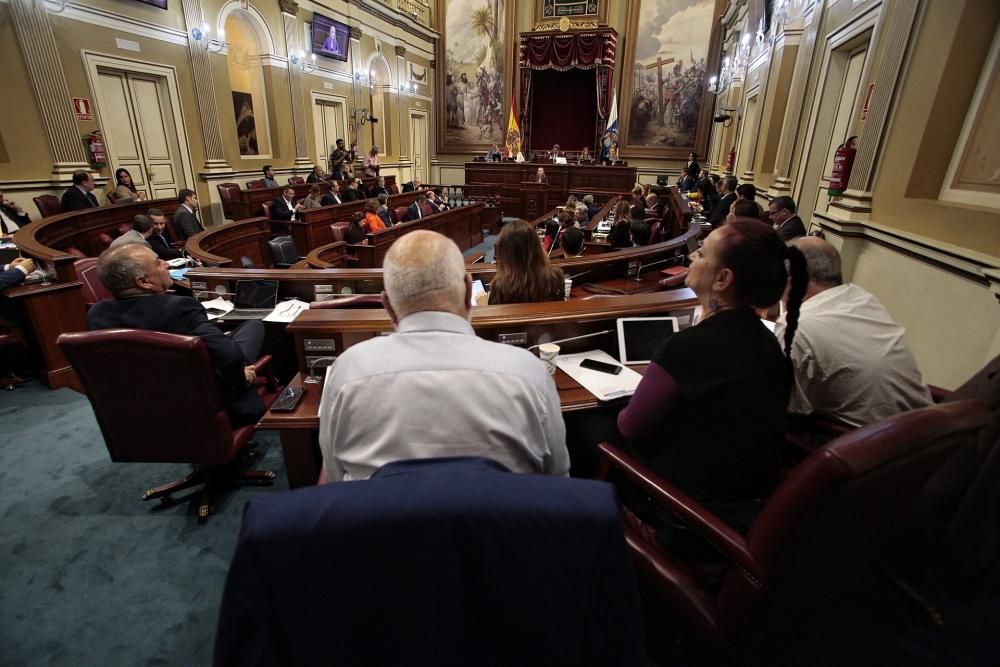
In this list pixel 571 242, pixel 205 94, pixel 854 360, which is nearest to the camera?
pixel 854 360

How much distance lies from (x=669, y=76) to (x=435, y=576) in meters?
16.1

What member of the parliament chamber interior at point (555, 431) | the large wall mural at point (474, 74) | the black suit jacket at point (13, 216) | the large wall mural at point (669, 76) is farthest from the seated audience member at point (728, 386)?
the large wall mural at point (474, 74)

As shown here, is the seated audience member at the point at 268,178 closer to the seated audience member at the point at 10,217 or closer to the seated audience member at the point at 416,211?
the seated audience member at the point at 416,211

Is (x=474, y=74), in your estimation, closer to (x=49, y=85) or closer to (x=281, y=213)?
(x=281, y=213)

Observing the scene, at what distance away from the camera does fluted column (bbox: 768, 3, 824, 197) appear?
6.09 m

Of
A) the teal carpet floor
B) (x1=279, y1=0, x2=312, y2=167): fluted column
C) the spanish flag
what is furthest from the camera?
the spanish flag

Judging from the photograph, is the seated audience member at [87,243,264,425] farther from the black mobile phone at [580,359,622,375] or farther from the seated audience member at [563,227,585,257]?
the seated audience member at [563,227,585,257]

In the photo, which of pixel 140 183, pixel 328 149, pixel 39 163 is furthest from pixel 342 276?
pixel 328 149

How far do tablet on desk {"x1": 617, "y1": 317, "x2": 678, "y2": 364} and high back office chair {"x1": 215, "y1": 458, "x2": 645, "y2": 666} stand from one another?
1.49 m

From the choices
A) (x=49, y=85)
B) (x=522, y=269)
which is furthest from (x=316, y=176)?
(x=522, y=269)

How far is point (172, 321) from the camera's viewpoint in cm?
200

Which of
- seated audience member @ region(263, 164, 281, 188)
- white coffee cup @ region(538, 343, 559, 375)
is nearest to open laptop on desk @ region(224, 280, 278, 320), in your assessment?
white coffee cup @ region(538, 343, 559, 375)

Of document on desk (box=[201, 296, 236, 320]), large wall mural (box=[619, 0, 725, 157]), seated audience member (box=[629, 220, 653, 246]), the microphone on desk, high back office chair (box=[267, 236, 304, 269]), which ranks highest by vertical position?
large wall mural (box=[619, 0, 725, 157])

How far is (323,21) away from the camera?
1085 centimetres
